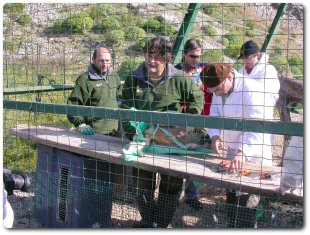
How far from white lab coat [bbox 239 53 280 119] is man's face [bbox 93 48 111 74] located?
3.57ft

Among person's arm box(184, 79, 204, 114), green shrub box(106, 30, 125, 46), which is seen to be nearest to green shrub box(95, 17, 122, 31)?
green shrub box(106, 30, 125, 46)

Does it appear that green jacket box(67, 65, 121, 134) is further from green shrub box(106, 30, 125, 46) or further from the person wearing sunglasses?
the person wearing sunglasses

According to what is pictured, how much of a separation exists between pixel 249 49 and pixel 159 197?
1428mm

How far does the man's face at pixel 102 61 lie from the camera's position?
4.19 meters

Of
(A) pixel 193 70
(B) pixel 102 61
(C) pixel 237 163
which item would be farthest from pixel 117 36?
(C) pixel 237 163

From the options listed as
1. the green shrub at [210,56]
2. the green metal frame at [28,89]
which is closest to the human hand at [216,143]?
the green metal frame at [28,89]

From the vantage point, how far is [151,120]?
328cm

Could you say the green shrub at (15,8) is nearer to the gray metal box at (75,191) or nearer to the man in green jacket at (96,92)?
the man in green jacket at (96,92)

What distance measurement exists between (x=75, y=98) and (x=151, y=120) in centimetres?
101

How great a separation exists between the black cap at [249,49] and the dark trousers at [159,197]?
1170mm

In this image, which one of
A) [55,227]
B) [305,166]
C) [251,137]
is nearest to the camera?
[305,166]

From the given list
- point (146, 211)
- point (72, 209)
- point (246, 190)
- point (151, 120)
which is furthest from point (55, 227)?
point (246, 190)

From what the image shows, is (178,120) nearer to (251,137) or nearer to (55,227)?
(251,137)

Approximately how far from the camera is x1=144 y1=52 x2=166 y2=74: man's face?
358cm
